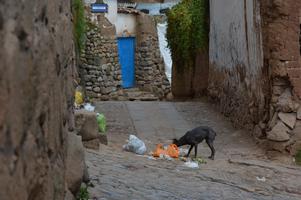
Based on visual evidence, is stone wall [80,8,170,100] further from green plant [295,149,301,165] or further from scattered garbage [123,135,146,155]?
green plant [295,149,301,165]

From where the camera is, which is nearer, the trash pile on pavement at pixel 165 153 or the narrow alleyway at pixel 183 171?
the narrow alleyway at pixel 183 171

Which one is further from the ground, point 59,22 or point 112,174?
point 59,22

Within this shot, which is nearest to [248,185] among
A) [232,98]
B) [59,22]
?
[59,22]

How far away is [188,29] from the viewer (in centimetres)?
1411

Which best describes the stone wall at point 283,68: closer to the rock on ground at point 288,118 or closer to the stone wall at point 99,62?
the rock on ground at point 288,118

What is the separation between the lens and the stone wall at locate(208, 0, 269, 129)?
30.4 ft

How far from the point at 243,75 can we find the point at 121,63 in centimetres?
1088

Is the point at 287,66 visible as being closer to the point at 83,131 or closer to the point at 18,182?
the point at 83,131

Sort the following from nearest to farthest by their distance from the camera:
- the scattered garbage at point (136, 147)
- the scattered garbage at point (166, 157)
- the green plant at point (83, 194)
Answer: the green plant at point (83, 194) → the scattered garbage at point (166, 157) → the scattered garbage at point (136, 147)

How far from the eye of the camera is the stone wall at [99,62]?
19250 millimetres

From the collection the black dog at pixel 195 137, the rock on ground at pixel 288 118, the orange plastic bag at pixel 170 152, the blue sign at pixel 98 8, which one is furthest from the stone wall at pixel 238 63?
the blue sign at pixel 98 8

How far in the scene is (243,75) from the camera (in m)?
10.3

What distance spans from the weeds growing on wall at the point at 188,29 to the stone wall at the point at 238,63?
0.79 metres

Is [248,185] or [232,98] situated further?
[232,98]
